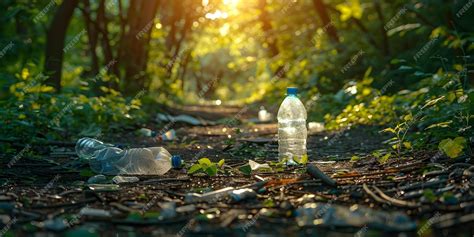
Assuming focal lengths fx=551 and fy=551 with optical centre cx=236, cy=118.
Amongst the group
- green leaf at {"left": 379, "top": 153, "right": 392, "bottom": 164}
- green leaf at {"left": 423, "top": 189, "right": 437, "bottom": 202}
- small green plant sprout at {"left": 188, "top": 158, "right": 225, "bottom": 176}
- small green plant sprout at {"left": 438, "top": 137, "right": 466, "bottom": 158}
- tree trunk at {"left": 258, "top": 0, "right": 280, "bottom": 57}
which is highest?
tree trunk at {"left": 258, "top": 0, "right": 280, "bottom": 57}

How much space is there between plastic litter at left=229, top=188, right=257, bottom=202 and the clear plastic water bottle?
244cm

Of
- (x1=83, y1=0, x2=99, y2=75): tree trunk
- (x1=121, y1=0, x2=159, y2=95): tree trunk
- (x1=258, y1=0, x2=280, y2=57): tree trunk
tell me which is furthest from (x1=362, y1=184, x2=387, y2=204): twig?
(x1=258, y1=0, x2=280, y2=57): tree trunk

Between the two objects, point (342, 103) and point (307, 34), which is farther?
point (307, 34)

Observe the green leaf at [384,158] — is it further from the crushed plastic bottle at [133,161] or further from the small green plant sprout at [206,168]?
the crushed plastic bottle at [133,161]

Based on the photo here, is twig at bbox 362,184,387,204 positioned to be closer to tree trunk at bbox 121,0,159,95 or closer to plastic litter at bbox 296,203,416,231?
plastic litter at bbox 296,203,416,231

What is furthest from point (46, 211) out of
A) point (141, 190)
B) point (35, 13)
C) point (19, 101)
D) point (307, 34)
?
point (307, 34)

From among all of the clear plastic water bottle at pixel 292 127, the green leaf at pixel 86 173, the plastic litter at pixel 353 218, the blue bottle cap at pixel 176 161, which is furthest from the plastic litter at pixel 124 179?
the clear plastic water bottle at pixel 292 127

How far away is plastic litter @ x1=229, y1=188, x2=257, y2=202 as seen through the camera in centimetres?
339

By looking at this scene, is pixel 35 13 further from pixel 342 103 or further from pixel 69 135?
pixel 342 103

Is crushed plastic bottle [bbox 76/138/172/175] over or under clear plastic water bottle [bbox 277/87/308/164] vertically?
under

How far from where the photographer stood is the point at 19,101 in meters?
6.99

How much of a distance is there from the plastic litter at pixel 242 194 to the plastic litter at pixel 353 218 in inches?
21.3

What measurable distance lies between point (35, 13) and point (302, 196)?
9.86m

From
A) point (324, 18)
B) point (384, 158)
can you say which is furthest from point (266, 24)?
point (384, 158)
